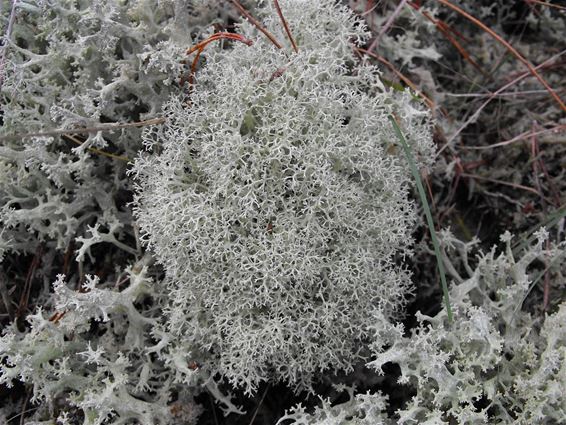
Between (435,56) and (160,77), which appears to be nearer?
(160,77)

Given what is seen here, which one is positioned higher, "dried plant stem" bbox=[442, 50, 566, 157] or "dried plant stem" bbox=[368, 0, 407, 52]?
"dried plant stem" bbox=[368, 0, 407, 52]

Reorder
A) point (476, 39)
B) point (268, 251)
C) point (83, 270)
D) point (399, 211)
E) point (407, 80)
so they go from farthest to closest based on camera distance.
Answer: point (476, 39), point (407, 80), point (83, 270), point (399, 211), point (268, 251)

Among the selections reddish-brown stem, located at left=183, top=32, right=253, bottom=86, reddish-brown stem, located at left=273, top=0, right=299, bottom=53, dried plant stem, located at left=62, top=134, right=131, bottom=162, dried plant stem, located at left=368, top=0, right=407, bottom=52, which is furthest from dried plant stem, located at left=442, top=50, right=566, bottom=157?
dried plant stem, located at left=62, top=134, right=131, bottom=162

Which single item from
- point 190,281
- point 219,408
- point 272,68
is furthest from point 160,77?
point 219,408

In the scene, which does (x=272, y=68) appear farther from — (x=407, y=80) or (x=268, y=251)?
(x=407, y=80)

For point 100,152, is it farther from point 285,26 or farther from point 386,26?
point 386,26

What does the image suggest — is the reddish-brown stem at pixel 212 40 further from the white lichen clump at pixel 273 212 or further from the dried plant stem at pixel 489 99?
the dried plant stem at pixel 489 99

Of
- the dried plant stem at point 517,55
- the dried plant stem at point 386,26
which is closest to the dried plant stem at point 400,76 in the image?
the dried plant stem at point 386,26

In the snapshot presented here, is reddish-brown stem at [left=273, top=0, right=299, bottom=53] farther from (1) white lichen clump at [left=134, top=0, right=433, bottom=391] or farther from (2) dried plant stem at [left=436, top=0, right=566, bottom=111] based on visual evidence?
(2) dried plant stem at [left=436, top=0, right=566, bottom=111]
